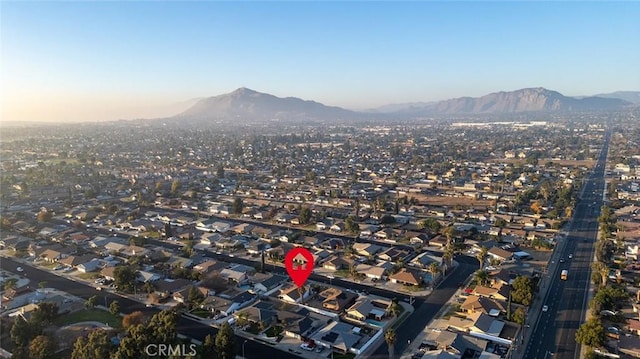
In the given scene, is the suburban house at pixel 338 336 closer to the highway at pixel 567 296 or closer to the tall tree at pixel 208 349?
the tall tree at pixel 208 349

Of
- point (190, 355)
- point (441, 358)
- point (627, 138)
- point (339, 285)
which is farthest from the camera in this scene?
point (627, 138)

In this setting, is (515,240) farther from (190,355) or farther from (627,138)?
(627,138)

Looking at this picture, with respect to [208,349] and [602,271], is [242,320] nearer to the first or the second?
[208,349]

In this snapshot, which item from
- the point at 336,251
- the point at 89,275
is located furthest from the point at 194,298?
the point at 336,251

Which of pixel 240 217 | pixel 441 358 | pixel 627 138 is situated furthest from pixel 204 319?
pixel 627 138

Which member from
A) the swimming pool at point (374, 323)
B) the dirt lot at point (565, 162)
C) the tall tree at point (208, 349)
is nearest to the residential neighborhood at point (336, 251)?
the swimming pool at point (374, 323)

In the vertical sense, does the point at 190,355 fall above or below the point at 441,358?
above
